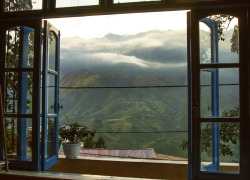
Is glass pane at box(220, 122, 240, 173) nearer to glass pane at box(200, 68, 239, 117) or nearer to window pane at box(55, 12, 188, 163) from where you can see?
glass pane at box(200, 68, 239, 117)

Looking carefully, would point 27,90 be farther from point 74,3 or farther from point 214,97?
point 214,97

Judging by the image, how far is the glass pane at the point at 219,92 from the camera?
2.21 metres

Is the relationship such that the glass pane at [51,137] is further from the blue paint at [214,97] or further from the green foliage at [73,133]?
the blue paint at [214,97]

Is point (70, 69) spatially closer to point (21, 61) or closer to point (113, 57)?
point (113, 57)

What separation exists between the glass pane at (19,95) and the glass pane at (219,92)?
179 centimetres

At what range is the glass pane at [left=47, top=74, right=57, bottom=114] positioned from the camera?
9.57ft

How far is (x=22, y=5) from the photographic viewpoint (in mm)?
2730

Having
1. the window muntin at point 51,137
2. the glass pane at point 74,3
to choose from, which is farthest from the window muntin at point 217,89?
the window muntin at point 51,137

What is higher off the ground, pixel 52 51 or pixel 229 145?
pixel 52 51

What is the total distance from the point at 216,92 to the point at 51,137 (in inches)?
76.8

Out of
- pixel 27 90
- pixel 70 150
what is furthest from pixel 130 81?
pixel 27 90

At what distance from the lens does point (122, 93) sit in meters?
24.8

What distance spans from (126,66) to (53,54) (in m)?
20.6
